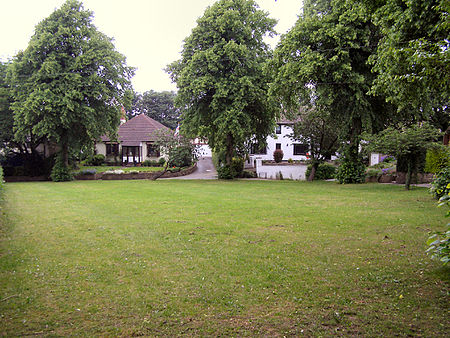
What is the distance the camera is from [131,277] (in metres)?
4.89

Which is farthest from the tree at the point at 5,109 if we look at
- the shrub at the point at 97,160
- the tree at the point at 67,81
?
the shrub at the point at 97,160

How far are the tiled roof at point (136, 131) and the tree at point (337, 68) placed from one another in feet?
91.7

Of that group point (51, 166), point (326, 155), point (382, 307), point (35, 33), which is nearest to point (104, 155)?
point (51, 166)

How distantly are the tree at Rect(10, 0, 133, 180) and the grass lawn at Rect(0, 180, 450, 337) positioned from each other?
61.4ft

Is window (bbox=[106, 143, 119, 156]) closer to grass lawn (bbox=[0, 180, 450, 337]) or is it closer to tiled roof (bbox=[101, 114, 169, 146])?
tiled roof (bbox=[101, 114, 169, 146])

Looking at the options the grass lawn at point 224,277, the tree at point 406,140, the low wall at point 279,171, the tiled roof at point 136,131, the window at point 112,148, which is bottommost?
the grass lawn at point 224,277

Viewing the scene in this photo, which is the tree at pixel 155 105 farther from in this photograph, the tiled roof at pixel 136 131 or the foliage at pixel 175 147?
the foliage at pixel 175 147

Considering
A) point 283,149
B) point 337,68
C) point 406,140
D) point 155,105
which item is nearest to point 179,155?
point 337,68

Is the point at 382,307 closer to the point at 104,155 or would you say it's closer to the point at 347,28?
the point at 347,28

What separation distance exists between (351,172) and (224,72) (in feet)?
37.6

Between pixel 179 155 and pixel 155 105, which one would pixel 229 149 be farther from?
pixel 155 105

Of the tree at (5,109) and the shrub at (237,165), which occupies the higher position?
the tree at (5,109)

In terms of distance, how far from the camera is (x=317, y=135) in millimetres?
24375

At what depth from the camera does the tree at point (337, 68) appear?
17.0 meters
